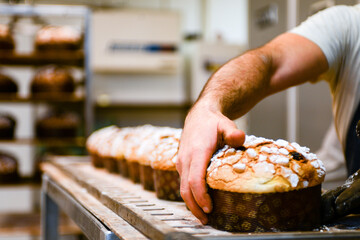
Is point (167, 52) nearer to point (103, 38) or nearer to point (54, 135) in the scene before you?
point (103, 38)

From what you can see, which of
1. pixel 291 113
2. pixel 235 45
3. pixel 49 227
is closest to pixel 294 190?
pixel 49 227

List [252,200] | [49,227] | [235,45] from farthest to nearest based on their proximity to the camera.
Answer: [235,45] → [49,227] → [252,200]

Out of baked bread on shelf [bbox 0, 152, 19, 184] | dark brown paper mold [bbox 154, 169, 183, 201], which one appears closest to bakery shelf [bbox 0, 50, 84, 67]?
baked bread on shelf [bbox 0, 152, 19, 184]

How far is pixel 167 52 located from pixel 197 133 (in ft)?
13.4

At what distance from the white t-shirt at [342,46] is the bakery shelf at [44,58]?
10.5 ft

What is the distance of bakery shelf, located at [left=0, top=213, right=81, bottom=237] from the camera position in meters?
3.78

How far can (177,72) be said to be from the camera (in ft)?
16.6

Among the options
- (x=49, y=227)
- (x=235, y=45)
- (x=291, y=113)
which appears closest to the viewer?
(x=49, y=227)

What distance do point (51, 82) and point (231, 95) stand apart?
10.6 ft

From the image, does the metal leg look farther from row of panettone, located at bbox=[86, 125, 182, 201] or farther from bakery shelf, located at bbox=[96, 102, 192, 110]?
bakery shelf, located at bbox=[96, 102, 192, 110]

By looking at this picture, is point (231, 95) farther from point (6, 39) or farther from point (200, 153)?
point (6, 39)

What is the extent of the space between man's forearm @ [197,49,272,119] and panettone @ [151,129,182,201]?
20 centimetres

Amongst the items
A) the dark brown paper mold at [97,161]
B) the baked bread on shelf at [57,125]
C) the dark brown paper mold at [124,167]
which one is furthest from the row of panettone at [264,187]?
the baked bread on shelf at [57,125]

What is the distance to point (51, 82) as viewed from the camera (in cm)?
414
